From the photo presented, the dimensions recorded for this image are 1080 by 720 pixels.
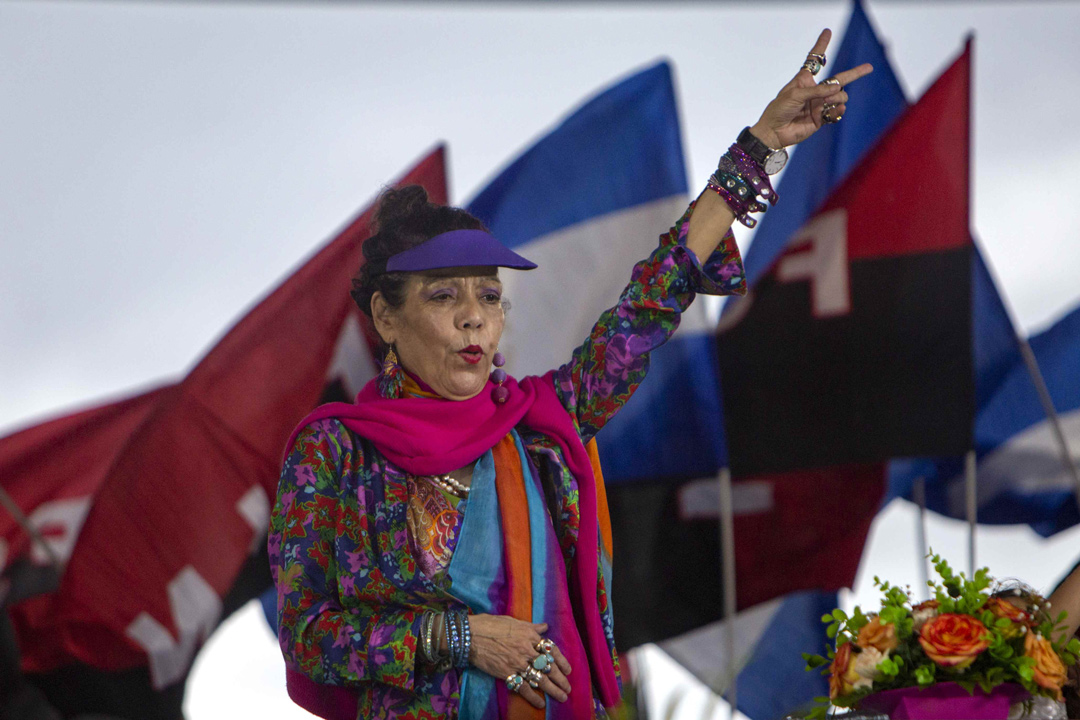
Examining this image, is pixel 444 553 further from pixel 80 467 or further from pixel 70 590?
pixel 80 467

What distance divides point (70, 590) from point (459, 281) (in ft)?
15.4

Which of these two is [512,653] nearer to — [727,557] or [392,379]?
[392,379]

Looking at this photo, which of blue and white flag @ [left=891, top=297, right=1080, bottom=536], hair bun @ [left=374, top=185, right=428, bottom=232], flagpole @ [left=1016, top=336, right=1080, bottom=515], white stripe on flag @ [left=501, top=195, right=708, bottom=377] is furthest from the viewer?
blue and white flag @ [left=891, top=297, right=1080, bottom=536]

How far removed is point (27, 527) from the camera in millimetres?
7227

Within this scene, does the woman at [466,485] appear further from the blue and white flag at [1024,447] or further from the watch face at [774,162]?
the blue and white flag at [1024,447]

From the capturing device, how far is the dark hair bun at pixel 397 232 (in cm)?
247

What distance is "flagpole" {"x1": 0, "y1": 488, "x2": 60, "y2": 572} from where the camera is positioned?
23.9 ft

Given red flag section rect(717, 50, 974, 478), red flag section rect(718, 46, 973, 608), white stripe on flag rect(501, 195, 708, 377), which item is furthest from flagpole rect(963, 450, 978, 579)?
white stripe on flag rect(501, 195, 708, 377)

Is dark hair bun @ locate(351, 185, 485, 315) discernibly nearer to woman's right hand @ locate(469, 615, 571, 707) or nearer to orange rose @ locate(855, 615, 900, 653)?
woman's right hand @ locate(469, 615, 571, 707)

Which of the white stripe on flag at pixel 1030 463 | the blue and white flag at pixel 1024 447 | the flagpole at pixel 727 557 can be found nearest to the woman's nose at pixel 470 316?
the flagpole at pixel 727 557

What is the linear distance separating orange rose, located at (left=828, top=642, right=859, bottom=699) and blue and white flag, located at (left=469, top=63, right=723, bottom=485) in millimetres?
4606

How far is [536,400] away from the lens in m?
2.44

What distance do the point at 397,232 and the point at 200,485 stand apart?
4.38 metres

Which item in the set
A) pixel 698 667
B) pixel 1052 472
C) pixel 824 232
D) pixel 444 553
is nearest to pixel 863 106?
pixel 824 232
